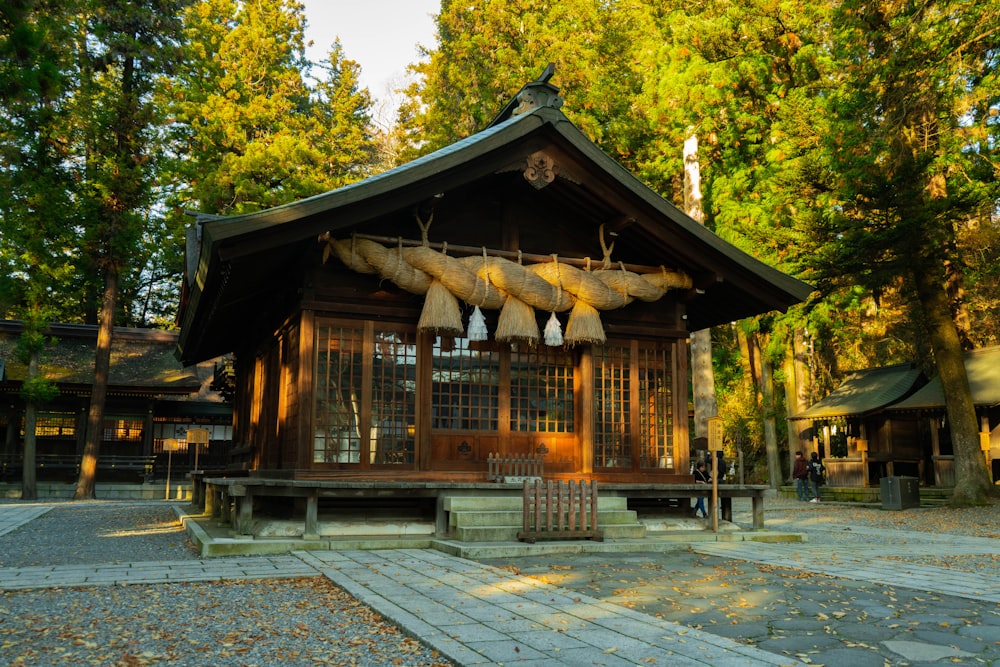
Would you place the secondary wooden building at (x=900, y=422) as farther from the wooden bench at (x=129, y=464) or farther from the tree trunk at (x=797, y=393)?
the wooden bench at (x=129, y=464)

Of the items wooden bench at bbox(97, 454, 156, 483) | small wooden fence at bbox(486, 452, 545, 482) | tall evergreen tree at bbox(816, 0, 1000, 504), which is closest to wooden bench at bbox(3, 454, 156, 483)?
wooden bench at bbox(97, 454, 156, 483)

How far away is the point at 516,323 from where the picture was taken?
484 inches

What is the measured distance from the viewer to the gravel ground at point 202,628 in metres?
5.09

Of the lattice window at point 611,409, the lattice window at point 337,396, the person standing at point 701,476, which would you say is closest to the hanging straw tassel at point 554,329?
the lattice window at point 611,409

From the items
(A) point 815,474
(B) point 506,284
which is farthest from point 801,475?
(B) point 506,284

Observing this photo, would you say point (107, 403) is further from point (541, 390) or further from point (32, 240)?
point (541, 390)

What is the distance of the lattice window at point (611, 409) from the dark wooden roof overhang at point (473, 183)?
195cm

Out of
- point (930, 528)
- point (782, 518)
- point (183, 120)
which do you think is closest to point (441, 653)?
point (930, 528)

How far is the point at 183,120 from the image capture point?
111 ft

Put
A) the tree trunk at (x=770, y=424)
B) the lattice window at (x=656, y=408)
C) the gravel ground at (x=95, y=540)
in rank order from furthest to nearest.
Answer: the tree trunk at (x=770, y=424) < the lattice window at (x=656, y=408) < the gravel ground at (x=95, y=540)

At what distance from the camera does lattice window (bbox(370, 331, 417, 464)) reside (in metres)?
12.2

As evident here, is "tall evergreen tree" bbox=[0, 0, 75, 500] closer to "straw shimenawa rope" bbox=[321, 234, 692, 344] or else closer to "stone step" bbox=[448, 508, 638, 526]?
"straw shimenawa rope" bbox=[321, 234, 692, 344]

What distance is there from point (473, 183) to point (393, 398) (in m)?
3.85

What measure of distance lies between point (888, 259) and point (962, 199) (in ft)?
8.60
